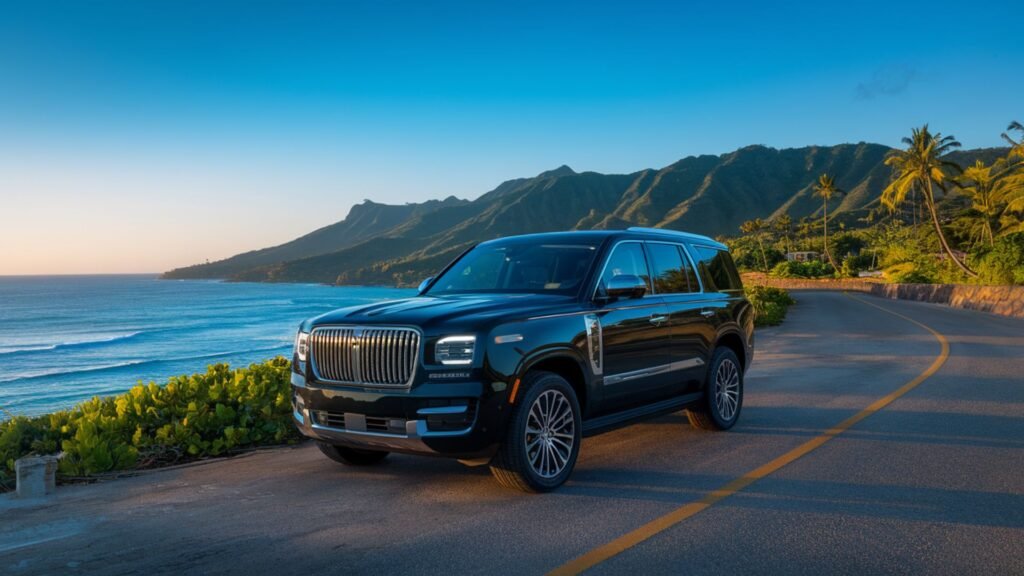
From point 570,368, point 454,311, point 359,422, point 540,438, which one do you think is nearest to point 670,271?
point 570,368

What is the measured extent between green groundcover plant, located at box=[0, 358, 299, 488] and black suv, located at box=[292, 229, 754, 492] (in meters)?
1.83

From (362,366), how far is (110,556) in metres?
1.88

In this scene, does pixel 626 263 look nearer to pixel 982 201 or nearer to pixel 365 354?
pixel 365 354

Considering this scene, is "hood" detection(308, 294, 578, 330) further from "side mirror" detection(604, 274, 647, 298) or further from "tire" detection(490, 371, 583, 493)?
"tire" detection(490, 371, 583, 493)

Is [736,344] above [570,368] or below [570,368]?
below

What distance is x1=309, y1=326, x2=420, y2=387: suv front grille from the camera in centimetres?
529

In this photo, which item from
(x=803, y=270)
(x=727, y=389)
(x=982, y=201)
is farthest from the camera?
(x=803, y=270)

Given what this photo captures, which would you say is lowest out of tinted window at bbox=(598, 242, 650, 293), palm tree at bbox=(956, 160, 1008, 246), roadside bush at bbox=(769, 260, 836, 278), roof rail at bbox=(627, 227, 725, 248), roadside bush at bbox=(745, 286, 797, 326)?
roadside bush at bbox=(769, 260, 836, 278)

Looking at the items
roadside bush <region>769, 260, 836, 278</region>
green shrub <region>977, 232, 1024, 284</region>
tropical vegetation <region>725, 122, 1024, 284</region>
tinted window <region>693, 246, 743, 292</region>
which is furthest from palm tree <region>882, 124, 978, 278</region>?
tinted window <region>693, 246, 743, 292</region>

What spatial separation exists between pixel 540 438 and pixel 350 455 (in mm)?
1807

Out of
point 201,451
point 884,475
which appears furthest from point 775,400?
point 201,451

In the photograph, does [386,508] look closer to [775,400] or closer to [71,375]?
[775,400]

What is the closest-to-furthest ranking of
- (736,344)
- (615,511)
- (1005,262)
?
(615,511), (736,344), (1005,262)

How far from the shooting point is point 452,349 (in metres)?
5.23
